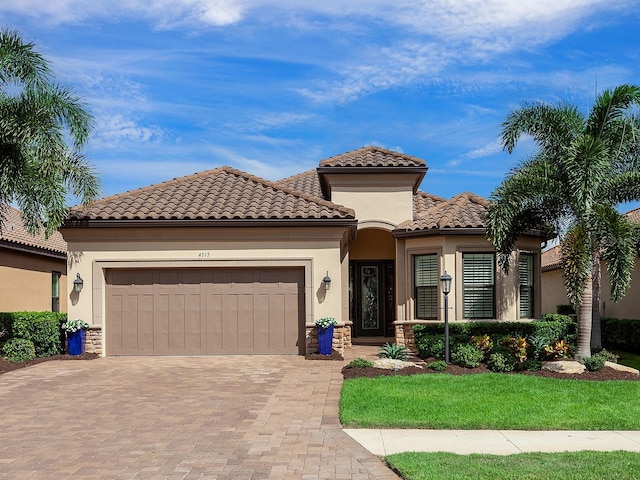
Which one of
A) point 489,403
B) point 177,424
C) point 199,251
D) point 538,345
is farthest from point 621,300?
point 177,424

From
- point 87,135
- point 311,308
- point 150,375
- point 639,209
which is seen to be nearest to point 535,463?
point 150,375

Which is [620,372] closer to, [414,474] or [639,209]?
[414,474]

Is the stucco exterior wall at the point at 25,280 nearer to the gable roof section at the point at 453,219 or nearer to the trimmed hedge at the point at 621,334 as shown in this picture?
the gable roof section at the point at 453,219

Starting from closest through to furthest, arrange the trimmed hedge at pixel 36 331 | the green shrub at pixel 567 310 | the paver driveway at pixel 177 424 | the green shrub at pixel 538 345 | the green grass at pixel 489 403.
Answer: the paver driveway at pixel 177 424 < the green grass at pixel 489 403 < the green shrub at pixel 538 345 < the trimmed hedge at pixel 36 331 < the green shrub at pixel 567 310

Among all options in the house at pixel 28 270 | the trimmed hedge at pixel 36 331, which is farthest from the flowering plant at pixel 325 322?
the house at pixel 28 270

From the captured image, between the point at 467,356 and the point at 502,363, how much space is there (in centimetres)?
79

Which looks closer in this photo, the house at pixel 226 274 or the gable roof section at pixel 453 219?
the house at pixel 226 274

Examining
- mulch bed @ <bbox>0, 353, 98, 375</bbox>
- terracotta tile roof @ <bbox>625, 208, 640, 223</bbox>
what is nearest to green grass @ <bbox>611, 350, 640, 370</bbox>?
terracotta tile roof @ <bbox>625, 208, 640, 223</bbox>

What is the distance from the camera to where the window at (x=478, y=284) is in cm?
1875

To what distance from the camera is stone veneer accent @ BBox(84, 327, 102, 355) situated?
57.9 ft

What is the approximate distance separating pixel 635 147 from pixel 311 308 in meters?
8.92

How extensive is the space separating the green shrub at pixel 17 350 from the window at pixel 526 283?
43.8 feet

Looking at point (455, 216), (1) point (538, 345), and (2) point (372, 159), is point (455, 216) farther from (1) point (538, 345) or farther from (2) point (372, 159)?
(1) point (538, 345)

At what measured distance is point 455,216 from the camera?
63.1 ft
